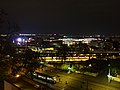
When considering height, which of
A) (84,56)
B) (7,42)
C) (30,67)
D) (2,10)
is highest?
(2,10)

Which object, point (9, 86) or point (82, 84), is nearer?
point (9, 86)

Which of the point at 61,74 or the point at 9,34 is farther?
the point at 61,74

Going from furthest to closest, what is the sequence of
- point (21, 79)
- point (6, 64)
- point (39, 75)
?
point (39, 75), point (21, 79), point (6, 64)

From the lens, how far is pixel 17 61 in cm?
→ 1003

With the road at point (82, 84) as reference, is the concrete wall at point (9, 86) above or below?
above

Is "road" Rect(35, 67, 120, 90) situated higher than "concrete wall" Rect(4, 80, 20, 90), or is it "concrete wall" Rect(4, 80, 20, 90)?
"concrete wall" Rect(4, 80, 20, 90)

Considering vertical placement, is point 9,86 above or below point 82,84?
above

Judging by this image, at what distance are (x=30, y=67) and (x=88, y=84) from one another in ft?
36.0

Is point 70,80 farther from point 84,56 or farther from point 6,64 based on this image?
point 84,56

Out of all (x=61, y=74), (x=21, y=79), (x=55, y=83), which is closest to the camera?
(x=21, y=79)

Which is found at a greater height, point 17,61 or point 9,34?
point 9,34

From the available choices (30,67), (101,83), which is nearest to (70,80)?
(101,83)

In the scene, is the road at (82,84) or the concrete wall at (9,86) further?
the road at (82,84)

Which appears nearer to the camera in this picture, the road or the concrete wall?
the concrete wall
